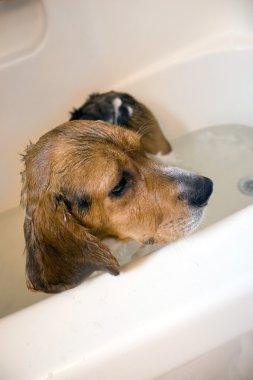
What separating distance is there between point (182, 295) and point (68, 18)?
162 centimetres

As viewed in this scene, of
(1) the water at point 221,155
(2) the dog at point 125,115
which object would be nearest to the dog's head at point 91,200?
(2) the dog at point 125,115

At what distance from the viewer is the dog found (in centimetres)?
198

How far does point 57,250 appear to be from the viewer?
1.25m

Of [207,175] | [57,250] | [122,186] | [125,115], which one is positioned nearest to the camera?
[57,250]

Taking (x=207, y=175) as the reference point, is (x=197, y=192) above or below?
above

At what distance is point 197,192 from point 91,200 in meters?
0.37

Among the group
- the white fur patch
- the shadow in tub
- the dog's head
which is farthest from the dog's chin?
the white fur patch

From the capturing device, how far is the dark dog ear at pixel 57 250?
121 cm

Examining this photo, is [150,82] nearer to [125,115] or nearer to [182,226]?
[125,115]

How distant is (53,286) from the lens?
121 cm

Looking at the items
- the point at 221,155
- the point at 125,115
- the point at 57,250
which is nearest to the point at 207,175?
the point at 221,155

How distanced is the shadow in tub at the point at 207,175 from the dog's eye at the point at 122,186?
68 cm

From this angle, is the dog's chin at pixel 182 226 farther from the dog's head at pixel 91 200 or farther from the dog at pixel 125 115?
the dog at pixel 125 115

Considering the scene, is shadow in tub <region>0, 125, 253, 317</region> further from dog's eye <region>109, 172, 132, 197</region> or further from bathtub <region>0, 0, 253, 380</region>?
dog's eye <region>109, 172, 132, 197</region>
